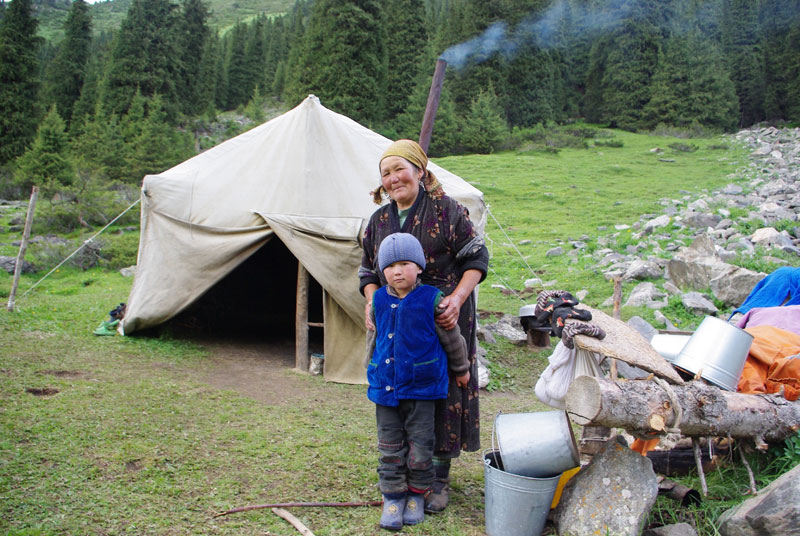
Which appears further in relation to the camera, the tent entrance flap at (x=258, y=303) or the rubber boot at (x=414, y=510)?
the tent entrance flap at (x=258, y=303)

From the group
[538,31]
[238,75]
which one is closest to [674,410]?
[538,31]

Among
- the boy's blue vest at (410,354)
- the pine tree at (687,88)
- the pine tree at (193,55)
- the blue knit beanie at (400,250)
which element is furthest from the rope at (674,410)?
the pine tree at (687,88)

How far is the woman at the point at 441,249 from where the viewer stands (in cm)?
277

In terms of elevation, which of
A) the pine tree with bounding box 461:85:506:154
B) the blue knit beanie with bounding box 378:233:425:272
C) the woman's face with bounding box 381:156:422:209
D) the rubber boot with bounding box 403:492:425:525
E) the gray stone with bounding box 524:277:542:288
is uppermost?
the pine tree with bounding box 461:85:506:154

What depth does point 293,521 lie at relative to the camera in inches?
102

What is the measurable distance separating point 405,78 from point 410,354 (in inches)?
1004

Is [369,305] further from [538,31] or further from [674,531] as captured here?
[538,31]

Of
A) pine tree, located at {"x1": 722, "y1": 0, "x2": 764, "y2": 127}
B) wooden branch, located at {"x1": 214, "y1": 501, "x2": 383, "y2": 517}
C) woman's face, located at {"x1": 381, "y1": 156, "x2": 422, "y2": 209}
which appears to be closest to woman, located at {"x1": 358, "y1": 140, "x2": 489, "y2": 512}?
woman's face, located at {"x1": 381, "y1": 156, "x2": 422, "y2": 209}

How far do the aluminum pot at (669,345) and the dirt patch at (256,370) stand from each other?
2639 millimetres

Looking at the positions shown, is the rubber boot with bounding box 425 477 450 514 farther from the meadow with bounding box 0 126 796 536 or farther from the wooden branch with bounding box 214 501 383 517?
the wooden branch with bounding box 214 501 383 517

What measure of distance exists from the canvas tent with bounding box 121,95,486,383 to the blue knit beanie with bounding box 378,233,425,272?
9.01ft

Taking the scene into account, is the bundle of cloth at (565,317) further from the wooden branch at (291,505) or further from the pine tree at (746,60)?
the pine tree at (746,60)

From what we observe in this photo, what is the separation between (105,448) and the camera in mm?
3205

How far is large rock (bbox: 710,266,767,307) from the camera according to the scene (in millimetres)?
7250
